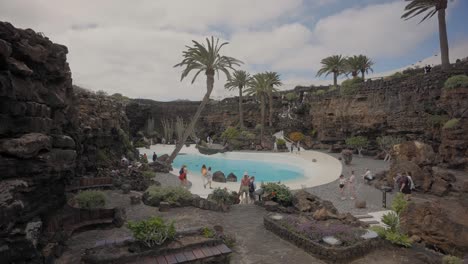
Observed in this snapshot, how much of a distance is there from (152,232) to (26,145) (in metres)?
3.22

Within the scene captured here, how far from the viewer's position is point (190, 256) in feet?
21.5

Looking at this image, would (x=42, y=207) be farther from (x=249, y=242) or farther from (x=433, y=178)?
(x=433, y=178)

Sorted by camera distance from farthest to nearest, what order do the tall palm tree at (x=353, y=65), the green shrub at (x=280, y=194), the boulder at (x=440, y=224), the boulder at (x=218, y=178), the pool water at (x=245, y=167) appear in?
the tall palm tree at (x=353, y=65)
the pool water at (x=245, y=167)
the boulder at (x=218, y=178)
the green shrub at (x=280, y=194)
the boulder at (x=440, y=224)

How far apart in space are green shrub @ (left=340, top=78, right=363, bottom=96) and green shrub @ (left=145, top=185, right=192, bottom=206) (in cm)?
2582

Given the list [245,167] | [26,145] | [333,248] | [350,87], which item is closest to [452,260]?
[333,248]

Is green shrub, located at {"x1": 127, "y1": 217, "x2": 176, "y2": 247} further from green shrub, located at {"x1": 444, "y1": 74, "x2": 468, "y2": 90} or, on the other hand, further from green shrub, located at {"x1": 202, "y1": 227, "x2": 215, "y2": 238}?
green shrub, located at {"x1": 444, "y1": 74, "x2": 468, "y2": 90}

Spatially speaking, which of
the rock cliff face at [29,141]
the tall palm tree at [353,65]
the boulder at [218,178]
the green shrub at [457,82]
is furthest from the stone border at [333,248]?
the tall palm tree at [353,65]

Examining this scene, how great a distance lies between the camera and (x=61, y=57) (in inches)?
296

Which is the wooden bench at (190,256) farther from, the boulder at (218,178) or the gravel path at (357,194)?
the boulder at (218,178)

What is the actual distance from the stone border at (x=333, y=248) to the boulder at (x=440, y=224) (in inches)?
57.8

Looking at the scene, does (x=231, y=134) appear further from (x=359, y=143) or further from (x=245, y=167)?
(x=359, y=143)

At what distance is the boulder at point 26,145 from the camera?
5.17 meters

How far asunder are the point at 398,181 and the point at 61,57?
49.3ft

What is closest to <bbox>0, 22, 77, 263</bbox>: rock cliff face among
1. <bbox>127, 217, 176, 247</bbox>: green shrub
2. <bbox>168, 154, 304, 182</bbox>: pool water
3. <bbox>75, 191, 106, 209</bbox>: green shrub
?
<bbox>127, 217, 176, 247</bbox>: green shrub
